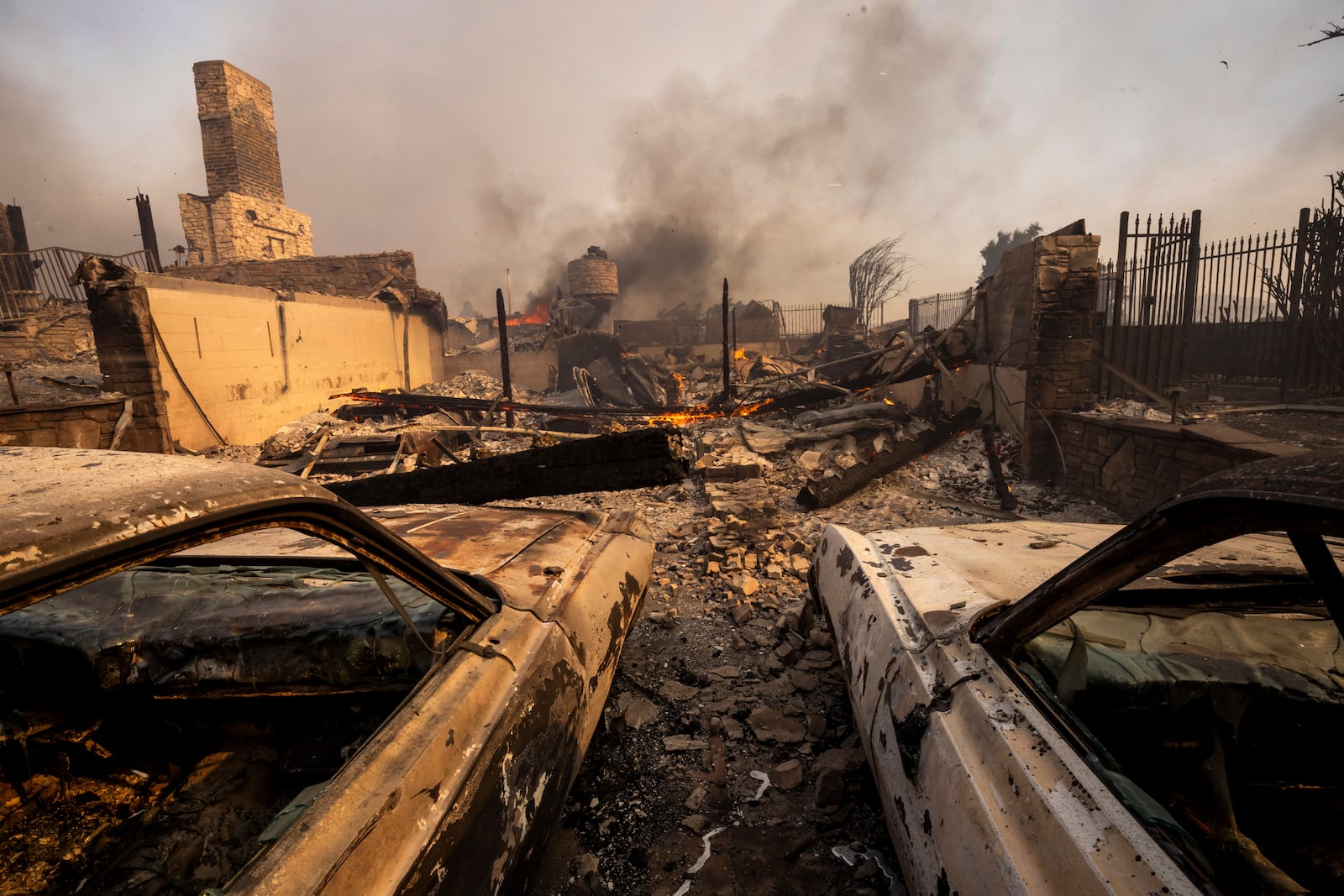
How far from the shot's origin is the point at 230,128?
17547mm

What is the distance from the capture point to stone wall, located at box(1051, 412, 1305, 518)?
15.2 feet

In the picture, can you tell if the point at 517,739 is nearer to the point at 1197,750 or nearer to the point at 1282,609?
the point at 1197,750

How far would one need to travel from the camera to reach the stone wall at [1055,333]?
6.64 m

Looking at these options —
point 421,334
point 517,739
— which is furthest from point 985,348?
point 421,334

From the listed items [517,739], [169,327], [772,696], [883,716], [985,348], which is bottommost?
[772,696]

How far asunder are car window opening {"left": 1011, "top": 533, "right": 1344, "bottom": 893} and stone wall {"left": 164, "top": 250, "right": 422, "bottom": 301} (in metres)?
17.3

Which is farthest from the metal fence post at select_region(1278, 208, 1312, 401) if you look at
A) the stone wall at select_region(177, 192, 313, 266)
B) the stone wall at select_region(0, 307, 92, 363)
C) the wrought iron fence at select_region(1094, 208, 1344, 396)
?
the stone wall at select_region(177, 192, 313, 266)

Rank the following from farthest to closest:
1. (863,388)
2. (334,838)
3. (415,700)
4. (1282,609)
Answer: (863,388) → (1282,609) → (415,700) → (334,838)

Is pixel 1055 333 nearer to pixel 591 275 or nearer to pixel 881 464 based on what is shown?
pixel 881 464

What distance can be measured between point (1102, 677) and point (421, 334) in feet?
61.3

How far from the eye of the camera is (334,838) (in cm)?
99

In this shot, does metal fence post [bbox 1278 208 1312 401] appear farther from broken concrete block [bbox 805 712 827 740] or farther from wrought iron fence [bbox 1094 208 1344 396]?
broken concrete block [bbox 805 712 827 740]

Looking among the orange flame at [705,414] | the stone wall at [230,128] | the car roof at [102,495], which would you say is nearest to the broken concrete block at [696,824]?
the car roof at [102,495]

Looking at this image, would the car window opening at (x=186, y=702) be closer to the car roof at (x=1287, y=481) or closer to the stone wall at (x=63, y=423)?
the car roof at (x=1287, y=481)
